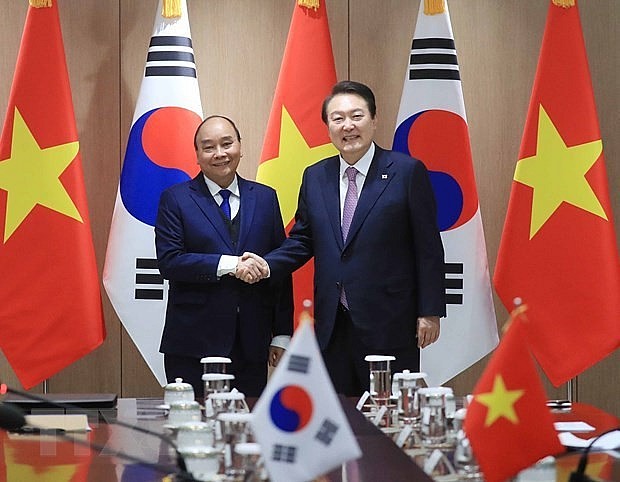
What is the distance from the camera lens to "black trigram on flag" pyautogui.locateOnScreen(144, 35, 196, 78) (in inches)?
194

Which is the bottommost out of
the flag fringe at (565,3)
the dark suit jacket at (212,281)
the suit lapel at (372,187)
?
the dark suit jacket at (212,281)

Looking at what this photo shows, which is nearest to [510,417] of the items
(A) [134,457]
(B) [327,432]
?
(B) [327,432]

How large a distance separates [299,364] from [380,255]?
7.87ft

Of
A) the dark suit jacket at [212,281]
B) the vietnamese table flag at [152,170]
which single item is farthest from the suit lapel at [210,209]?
the vietnamese table flag at [152,170]

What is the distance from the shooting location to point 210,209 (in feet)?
13.5

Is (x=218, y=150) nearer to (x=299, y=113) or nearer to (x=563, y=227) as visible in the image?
(x=299, y=113)

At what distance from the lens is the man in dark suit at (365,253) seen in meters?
3.88

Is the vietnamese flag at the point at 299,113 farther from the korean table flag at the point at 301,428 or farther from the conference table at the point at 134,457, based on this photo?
the korean table flag at the point at 301,428

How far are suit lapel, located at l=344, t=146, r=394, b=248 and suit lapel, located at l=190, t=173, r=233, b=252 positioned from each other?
496 mm

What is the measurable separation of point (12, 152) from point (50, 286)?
2.10 feet

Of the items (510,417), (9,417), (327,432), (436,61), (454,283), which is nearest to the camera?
(327,432)

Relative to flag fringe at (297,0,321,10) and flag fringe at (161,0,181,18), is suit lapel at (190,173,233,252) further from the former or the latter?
flag fringe at (297,0,321,10)

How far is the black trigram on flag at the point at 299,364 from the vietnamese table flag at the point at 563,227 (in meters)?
3.36

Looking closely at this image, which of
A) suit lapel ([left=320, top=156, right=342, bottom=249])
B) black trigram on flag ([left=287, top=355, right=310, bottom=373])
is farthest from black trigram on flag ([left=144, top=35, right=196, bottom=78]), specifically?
black trigram on flag ([left=287, top=355, right=310, bottom=373])
